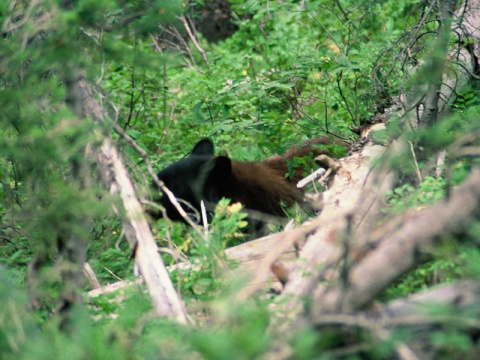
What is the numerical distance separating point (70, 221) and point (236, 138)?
5633 millimetres

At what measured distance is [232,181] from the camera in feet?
21.0

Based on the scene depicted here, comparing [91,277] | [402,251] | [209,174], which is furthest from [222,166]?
[402,251]

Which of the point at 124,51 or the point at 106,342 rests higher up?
the point at 124,51

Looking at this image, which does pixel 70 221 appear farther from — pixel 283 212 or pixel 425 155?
pixel 283 212

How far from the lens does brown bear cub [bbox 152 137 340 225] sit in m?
6.22

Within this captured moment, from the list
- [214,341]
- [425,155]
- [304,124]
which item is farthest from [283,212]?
[214,341]

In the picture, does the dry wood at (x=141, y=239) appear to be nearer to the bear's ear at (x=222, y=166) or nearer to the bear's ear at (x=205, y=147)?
the bear's ear at (x=222, y=166)

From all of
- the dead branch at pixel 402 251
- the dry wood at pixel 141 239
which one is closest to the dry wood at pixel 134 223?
the dry wood at pixel 141 239

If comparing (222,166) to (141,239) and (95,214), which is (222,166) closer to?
(95,214)

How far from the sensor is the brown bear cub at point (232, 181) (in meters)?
6.22

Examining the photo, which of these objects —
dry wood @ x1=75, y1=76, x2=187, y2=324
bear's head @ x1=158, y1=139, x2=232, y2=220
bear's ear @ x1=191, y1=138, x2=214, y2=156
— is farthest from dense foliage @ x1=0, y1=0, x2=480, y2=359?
bear's ear @ x1=191, y1=138, x2=214, y2=156

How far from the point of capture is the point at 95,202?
10.3 ft

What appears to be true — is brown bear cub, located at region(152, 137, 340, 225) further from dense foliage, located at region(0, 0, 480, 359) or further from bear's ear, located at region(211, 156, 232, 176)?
dense foliage, located at region(0, 0, 480, 359)

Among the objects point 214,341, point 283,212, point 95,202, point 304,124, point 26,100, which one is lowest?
point 283,212
